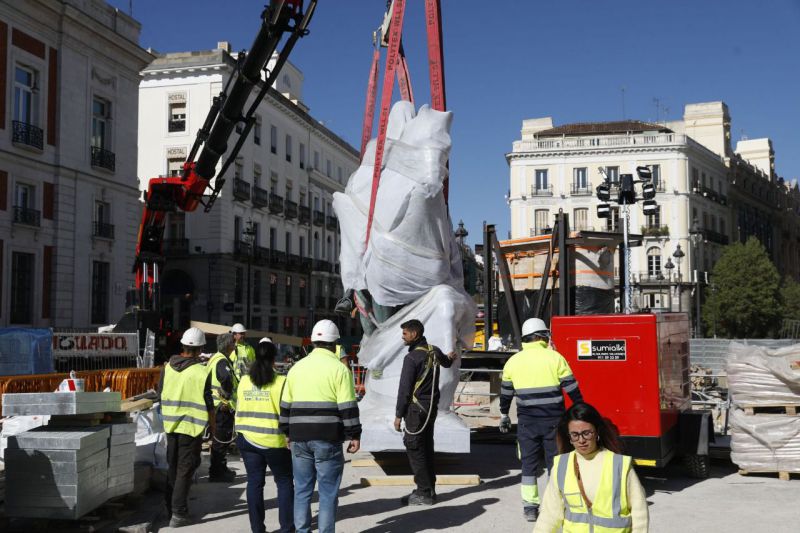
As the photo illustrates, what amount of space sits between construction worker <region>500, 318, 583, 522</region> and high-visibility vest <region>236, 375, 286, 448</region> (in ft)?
7.04

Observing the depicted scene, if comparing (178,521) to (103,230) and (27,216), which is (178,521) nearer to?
(27,216)

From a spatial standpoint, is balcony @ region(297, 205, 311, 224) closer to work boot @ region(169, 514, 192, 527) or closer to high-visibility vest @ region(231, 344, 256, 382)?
high-visibility vest @ region(231, 344, 256, 382)

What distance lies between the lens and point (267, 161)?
44.4 metres

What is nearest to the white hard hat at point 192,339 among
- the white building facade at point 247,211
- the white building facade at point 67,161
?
the white building facade at point 67,161

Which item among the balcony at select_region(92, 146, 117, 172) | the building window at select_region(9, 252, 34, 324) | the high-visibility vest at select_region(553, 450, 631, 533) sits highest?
the balcony at select_region(92, 146, 117, 172)

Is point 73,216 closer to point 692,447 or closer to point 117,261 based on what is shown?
point 117,261

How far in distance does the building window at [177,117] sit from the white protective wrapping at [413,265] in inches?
1266

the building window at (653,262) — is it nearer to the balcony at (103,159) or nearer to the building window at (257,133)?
the building window at (257,133)

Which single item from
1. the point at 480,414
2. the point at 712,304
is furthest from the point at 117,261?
the point at 712,304

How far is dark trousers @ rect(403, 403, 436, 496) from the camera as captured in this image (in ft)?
25.0

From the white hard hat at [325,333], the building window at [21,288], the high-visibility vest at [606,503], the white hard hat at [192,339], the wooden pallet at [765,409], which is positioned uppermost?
the building window at [21,288]

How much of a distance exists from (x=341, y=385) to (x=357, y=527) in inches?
66.9

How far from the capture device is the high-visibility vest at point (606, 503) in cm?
350

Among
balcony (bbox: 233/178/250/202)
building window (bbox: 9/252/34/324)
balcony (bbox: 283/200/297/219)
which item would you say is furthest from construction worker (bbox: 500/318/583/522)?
balcony (bbox: 283/200/297/219)
